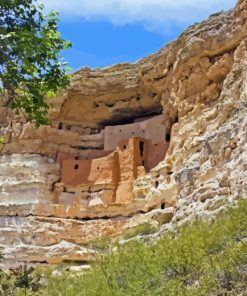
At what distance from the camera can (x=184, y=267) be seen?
1041cm

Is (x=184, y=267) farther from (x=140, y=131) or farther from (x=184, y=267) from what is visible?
(x=140, y=131)

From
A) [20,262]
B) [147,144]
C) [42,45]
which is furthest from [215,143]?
[42,45]

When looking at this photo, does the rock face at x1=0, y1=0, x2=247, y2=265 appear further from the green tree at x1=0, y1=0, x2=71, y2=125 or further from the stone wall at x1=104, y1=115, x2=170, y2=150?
the green tree at x1=0, y1=0, x2=71, y2=125

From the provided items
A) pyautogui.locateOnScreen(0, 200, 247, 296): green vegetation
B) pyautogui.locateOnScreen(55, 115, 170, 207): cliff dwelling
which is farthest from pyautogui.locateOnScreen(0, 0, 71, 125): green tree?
pyautogui.locateOnScreen(55, 115, 170, 207): cliff dwelling

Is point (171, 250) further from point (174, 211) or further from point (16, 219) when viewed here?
point (16, 219)

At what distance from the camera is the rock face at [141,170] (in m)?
17.0

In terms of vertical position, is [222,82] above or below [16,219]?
above

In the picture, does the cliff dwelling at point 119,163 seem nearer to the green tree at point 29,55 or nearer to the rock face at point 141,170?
the rock face at point 141,170

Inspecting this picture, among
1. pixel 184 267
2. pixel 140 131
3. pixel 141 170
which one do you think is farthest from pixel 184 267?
pixel 140 131

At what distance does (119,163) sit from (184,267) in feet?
41.7

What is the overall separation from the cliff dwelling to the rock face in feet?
0.29

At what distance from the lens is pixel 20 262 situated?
20734mm

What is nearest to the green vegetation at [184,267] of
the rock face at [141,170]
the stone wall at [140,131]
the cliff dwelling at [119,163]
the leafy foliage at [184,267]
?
the leafy foliage at [184,267]

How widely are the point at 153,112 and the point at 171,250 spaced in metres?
14.6
